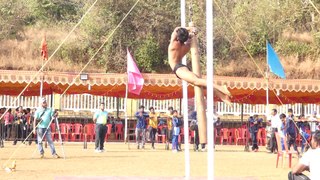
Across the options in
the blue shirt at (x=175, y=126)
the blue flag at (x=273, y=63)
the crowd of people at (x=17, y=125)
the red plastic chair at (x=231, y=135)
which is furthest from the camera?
the red plastic chair at (x=231, y=135)

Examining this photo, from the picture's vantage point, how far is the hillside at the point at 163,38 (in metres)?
40.8

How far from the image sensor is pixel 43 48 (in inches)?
963

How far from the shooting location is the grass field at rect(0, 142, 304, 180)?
50.7ft

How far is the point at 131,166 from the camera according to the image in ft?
59.4

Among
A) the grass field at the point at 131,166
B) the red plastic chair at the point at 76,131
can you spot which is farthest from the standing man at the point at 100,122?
the red plastic chair at the point at 76,131

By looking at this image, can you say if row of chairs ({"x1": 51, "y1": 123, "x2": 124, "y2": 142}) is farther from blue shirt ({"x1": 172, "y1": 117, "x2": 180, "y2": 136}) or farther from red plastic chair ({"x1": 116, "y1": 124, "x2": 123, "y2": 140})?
blue shirt ({"x1": 172, "y1": 117, "x2": 180, "y2": 136})

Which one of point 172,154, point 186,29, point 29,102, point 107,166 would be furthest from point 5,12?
point 186,29

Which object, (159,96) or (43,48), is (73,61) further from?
(43,48)

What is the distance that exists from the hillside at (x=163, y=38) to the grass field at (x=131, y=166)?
17.2 m

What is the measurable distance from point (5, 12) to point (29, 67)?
690 cm

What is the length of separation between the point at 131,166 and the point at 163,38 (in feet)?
81.8

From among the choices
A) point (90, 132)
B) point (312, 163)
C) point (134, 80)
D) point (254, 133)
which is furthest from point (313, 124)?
point (312, 163)

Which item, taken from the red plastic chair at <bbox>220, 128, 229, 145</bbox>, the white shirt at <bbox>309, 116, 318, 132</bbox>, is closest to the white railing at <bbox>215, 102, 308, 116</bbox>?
the red plastic chair at <bbox>220, 128, 229, 145</bbox>

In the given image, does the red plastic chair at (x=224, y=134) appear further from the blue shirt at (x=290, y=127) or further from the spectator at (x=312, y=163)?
the spectator at (x=312, y=163)
